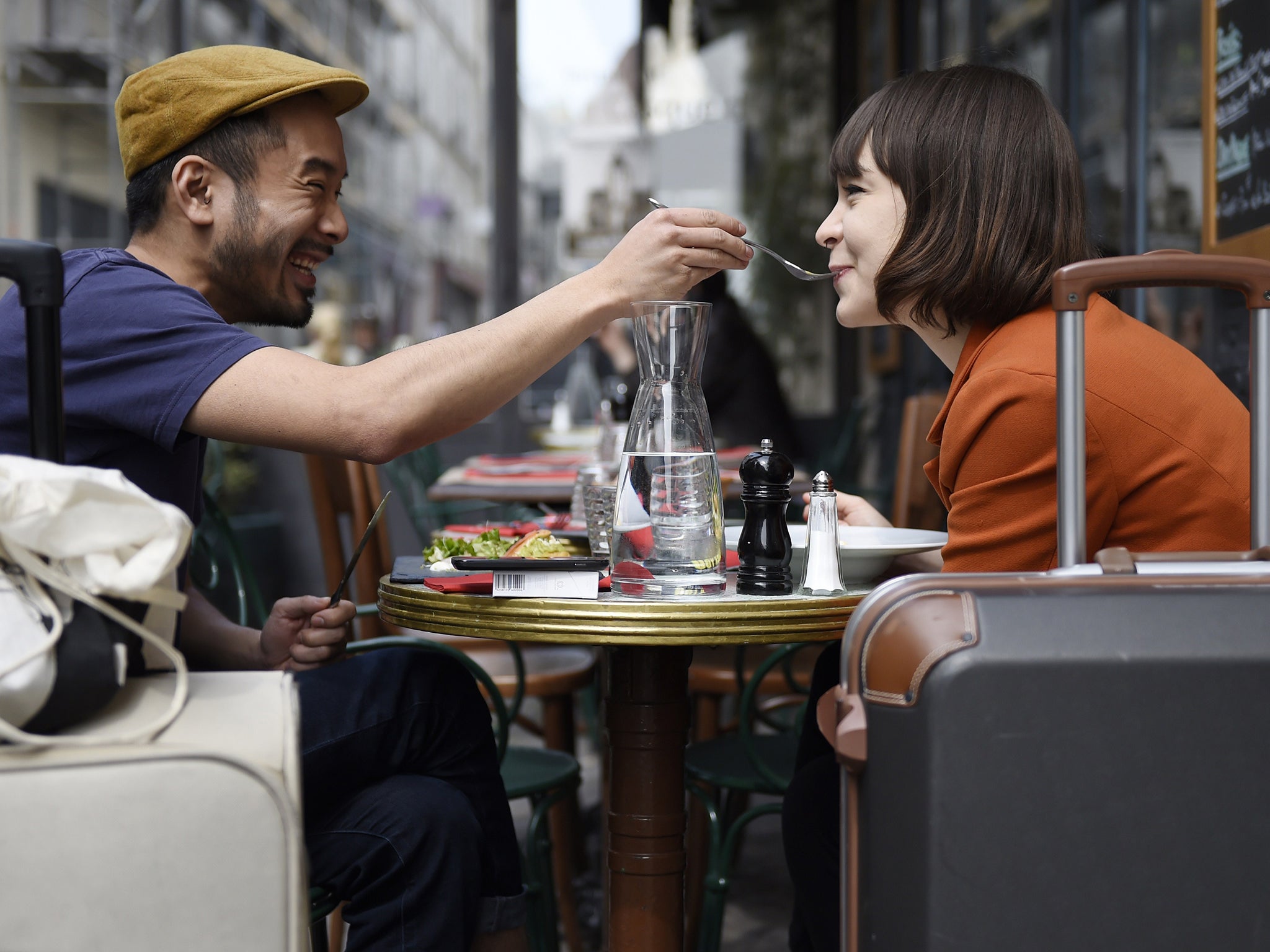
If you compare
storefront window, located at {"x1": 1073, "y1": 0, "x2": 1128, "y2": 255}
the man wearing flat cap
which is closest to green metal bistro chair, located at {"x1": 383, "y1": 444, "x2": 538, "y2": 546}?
the man wearing flat cap

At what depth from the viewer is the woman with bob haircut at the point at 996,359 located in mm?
1227

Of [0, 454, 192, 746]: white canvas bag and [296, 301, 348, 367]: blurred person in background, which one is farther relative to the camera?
[296, 301, 348, 367]: blurred person in background

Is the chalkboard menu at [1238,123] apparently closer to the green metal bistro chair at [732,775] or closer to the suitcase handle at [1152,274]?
the green metal bistro chair at [732,775]

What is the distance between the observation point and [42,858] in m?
0.82

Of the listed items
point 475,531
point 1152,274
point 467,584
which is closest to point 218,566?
point 475,531

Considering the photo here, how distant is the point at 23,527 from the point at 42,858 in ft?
0.75

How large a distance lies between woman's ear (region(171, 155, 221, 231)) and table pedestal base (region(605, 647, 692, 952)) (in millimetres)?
770

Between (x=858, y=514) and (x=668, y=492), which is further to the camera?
(x=858, y=514)

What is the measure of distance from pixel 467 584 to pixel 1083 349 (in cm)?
63

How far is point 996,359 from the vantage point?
129 cm

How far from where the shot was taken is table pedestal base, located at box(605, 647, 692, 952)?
1.38 meters

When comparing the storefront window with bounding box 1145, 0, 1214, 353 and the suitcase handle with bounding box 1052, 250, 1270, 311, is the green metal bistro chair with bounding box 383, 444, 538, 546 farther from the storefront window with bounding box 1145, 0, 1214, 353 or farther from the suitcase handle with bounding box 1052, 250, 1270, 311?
the suitcase handle with bounding box 1052, 250, 1270, 311

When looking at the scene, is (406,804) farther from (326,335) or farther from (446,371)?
(326,335)

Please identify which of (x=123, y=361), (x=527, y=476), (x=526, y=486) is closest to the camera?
(x=123, y=361)
